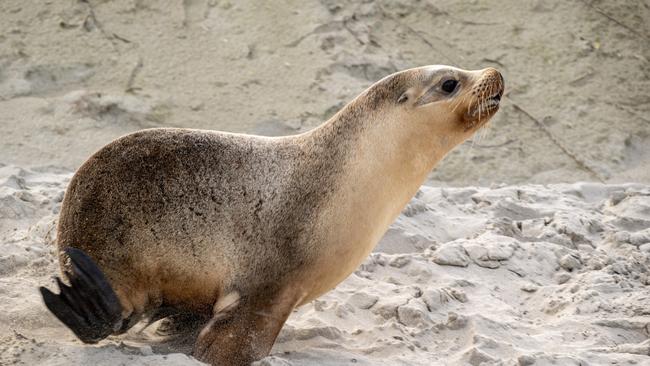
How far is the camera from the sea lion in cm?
366

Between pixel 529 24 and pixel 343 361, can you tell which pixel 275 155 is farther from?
pixel 529 24

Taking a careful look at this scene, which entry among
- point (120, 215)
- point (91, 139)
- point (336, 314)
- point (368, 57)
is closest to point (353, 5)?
point (368, 57)

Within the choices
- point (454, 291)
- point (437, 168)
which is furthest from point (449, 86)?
point (437, 168)

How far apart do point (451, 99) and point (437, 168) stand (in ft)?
10.2

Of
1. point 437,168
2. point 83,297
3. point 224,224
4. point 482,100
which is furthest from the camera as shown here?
point 437,168

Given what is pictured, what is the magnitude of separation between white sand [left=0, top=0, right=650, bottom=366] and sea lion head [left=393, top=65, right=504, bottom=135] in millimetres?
900

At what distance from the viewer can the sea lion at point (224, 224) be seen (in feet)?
12.0

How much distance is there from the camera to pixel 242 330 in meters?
3.66

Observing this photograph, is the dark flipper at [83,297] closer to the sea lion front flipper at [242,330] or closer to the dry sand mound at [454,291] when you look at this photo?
the dry sand mound at [454,291]

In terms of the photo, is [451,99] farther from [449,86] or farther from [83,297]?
[83,297]

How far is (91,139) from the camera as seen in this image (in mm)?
6730

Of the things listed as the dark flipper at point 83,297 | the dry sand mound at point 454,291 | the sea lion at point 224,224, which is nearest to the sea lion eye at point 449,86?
the sea lion at point 224,224

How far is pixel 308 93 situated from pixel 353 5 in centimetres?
127

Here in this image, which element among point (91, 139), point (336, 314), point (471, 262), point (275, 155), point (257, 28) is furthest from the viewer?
point (257, 28)
